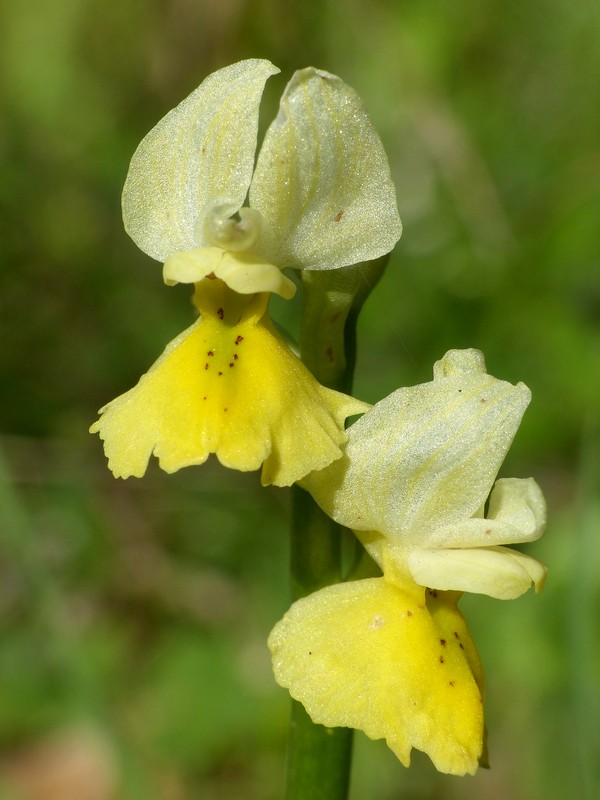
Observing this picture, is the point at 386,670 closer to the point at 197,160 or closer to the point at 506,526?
the point at 506,526

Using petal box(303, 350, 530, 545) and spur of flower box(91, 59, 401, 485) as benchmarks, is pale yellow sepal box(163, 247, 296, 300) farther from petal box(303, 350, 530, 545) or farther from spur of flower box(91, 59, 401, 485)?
petal box(303, 350, 530, 545)

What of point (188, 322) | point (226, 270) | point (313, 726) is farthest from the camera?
point (188, 322)

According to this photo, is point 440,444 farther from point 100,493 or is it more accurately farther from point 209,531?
point 100,493

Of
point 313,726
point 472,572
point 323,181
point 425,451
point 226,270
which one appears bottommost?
point 313,726

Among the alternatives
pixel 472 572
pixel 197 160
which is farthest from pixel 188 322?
pixel 472 572

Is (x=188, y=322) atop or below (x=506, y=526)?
atop

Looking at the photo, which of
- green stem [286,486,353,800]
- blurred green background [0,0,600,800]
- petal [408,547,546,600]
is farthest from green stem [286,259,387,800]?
blurred green background [0,0,600,800]
